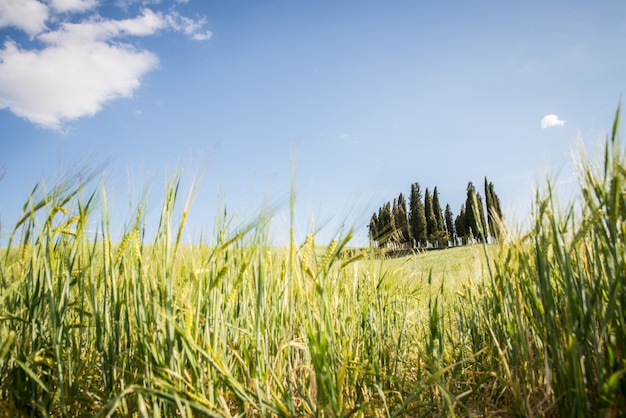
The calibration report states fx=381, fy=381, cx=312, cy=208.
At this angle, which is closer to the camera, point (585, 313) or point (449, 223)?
point (585, 313)

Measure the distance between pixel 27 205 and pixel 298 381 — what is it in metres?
1.38

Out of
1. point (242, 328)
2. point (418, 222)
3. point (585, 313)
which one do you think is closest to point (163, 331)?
point (242, 328)

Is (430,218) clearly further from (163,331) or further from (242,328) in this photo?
(163,331)

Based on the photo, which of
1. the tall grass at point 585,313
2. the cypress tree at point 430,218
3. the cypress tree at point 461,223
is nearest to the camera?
the tall grass at point 585,313

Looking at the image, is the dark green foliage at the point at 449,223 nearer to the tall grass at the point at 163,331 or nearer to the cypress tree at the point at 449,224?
the cypress tree at the point at 449,224

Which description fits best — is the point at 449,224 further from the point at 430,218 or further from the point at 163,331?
the point at 163,331

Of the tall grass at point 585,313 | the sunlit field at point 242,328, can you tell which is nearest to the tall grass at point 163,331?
the sunlit field at point 242,328

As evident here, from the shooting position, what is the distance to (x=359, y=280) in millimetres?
2871

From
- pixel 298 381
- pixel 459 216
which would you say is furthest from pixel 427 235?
pixel 298 381

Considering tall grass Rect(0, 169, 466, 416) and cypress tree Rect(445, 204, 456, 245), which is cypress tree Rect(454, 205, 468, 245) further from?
tall grass Rect(0, 169, 466, 416)

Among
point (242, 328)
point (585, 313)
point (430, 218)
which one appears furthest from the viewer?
point (430, 218)

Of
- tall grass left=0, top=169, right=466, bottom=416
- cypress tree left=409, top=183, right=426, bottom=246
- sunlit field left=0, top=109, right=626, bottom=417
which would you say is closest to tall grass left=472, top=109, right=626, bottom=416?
sunlit field left=0, top=109, right=626, bottom=417

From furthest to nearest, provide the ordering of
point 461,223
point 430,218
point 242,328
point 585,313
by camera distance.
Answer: point 430,218 < point 461,223 < point 242,328 < point 585,313

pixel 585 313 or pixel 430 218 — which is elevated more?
pixel 430 218
